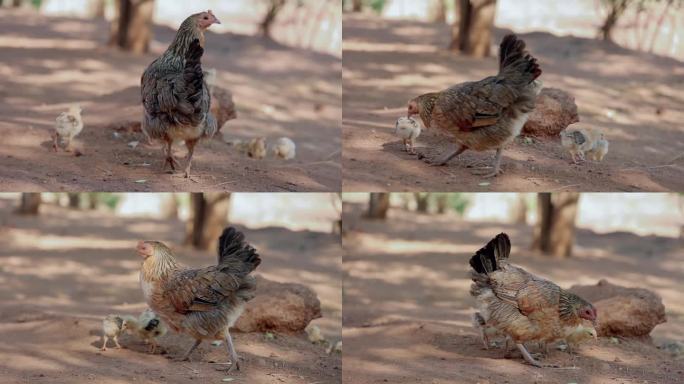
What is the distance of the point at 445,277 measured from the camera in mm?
11883

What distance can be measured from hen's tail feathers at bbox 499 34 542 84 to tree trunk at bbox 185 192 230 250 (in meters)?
4.77

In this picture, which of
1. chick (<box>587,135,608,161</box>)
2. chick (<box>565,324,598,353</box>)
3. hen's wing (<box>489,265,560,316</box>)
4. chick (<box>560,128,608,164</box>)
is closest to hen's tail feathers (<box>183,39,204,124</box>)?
hen's wing (<box>489,265,560,316</box>)

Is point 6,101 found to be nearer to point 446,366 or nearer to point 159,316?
point 159,316

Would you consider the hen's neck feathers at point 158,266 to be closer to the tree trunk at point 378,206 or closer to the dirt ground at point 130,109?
the dirt ground at point 130,109

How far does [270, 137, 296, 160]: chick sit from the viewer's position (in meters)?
9.11

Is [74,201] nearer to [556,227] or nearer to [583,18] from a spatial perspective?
[556,227]

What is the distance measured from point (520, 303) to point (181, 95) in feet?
9.13

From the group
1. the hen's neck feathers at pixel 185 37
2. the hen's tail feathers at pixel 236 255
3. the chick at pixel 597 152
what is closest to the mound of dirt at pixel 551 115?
the chick at pixel 597 152

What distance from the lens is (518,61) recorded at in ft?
23.5

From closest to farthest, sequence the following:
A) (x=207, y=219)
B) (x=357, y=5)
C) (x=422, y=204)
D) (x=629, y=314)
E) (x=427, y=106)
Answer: (x=427, y=106) < (x=629, y=314) < (x=207, y=219) < (x=422, y=204) < (x=357, y=5)

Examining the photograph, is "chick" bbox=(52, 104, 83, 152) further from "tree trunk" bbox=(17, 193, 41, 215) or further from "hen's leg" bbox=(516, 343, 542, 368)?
"tree trunk" bbox=(17, 193, 41, 215)

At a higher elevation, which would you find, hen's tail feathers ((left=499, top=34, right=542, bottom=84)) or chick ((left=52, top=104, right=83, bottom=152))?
hen's tail feathers ((left=499, top=34, right=542, bottom=84))

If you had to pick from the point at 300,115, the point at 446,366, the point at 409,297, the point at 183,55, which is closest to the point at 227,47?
the point at 300,115

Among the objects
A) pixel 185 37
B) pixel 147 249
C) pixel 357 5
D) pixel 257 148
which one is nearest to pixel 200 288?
pixel 147 249
